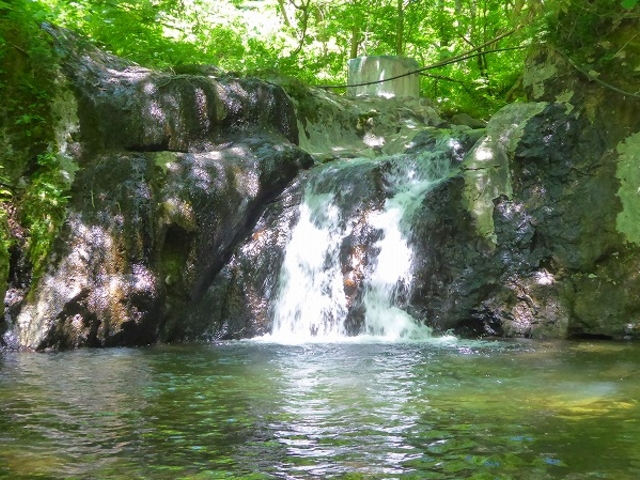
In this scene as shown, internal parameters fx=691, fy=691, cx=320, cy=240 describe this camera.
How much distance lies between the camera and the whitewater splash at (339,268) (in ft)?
24.1

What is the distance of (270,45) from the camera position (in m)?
17.1

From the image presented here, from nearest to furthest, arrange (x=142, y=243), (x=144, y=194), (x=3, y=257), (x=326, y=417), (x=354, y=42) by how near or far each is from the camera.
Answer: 1. (x=326, y=417)
2. (x=3, y=257)
3. (x=142, y=243)
4. (x=144, y=194)
5. (x=354, y=42)

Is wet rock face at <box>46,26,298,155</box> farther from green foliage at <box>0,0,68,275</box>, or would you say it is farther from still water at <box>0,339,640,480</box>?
still water at <box>0,339,640,480</box>

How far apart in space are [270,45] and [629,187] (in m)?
11.6

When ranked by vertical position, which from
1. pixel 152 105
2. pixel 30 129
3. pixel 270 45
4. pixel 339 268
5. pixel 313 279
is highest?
pixel 270 45

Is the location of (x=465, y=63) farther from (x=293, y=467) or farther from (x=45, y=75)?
(x=293, y=467)

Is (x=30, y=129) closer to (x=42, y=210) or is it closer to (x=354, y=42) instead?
(x=42, y=210)

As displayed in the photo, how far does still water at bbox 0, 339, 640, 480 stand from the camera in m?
2.62

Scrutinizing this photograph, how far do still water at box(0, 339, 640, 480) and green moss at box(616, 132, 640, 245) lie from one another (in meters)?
2.03

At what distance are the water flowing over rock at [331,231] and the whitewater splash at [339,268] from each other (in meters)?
0.02

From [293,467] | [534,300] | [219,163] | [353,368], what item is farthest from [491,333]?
[293,467]

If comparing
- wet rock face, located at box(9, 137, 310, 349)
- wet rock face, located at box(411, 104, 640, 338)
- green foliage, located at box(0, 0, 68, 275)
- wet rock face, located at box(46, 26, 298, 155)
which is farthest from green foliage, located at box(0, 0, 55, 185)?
wet rock face, located at box(411, 104, 640, 338)

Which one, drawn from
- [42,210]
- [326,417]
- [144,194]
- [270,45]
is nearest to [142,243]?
[144,194]

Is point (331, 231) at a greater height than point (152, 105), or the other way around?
point (152, 105)
